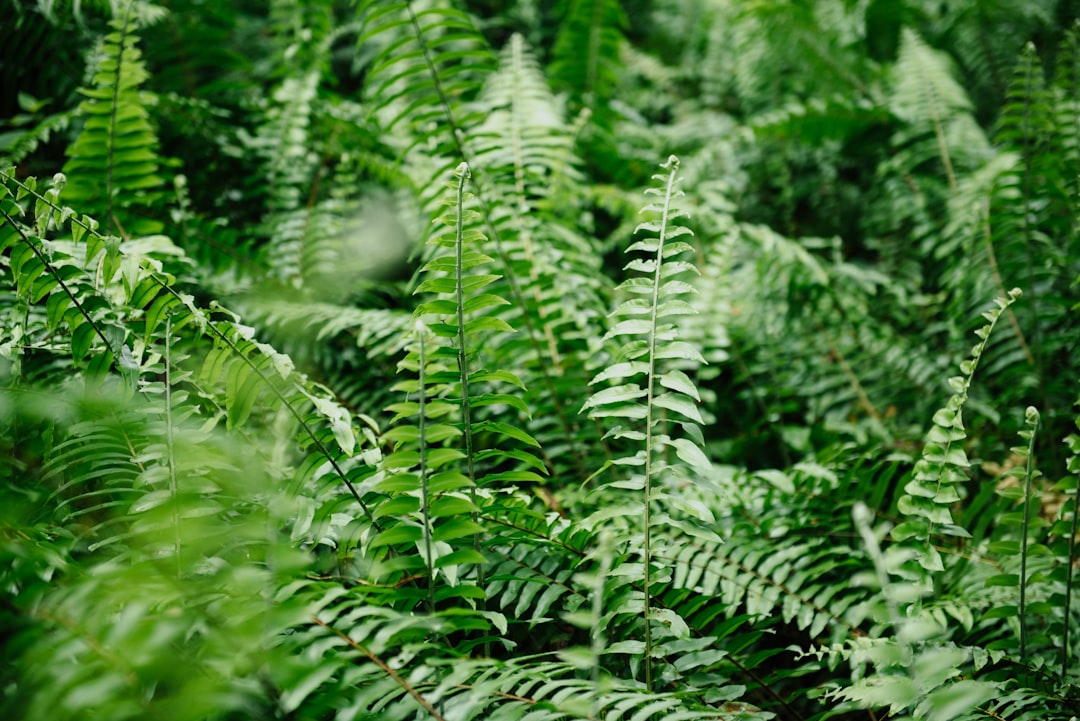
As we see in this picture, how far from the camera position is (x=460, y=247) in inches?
42.4

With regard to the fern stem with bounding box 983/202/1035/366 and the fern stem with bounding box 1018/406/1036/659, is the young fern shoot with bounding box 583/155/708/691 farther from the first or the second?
the fern stem with bounding box 983/202/1035/366

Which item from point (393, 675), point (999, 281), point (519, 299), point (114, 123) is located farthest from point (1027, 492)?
point (114, 123)

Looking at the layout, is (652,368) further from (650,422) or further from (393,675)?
(393,675)

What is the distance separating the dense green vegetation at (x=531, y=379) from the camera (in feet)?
2.91

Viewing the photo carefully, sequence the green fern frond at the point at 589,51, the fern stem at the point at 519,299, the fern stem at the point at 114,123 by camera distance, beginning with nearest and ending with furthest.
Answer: the fern stem at the point at 519,299
the fern stem at the point at 114,123
the green fern frond at the point at 589,51

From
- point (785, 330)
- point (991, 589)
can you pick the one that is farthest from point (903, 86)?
point (991, 589)

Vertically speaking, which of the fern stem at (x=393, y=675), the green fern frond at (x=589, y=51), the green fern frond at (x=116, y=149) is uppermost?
the green fern frond at (x=589, y=51)

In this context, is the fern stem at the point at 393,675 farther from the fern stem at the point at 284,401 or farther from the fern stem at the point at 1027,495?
the fern stem at the point at 1027,495

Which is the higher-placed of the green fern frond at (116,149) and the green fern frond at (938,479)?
the green fern frond at (116,149)

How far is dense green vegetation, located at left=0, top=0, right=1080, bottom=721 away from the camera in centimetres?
89

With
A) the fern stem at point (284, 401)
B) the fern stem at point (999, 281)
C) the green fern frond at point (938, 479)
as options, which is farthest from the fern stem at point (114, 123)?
the fern stem at point (999, 281)

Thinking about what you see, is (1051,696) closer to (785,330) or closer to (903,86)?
A: (785,330)

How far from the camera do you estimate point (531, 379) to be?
1853 millimetres

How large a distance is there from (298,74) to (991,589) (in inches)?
122
